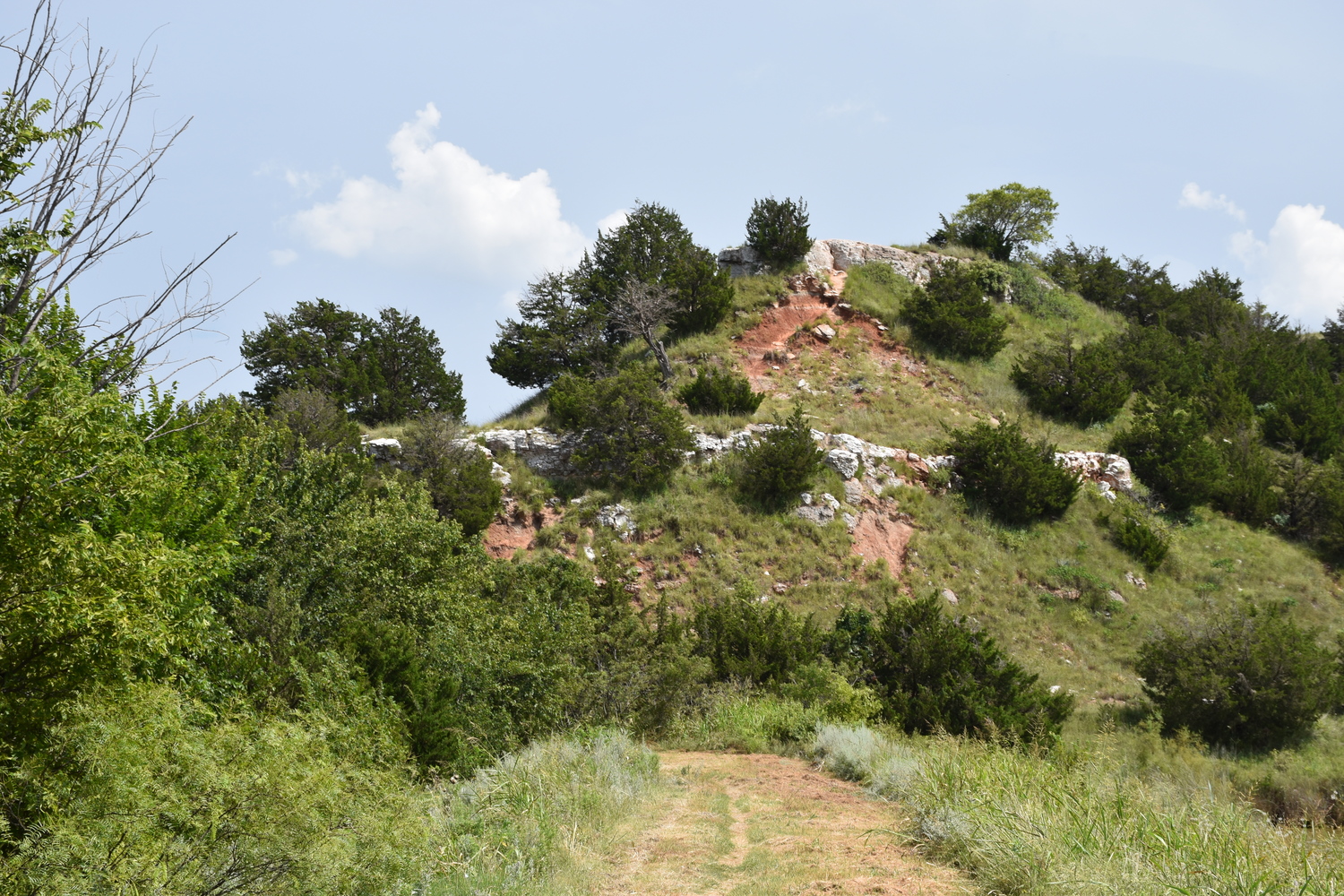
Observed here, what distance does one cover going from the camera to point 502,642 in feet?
40.8

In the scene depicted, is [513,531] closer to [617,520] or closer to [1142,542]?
[617,520]

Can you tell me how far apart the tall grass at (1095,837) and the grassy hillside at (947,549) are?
44.1 feet

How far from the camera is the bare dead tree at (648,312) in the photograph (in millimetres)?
30219

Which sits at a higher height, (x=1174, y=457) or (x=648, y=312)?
(x=648, y=312)

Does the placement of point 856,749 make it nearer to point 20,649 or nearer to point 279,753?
point 279,753

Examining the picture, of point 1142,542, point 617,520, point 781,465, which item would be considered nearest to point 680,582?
point 617,520

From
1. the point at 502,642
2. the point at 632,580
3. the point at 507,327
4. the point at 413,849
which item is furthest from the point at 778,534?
the point at 413,849

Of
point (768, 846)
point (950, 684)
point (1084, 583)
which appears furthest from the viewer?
point (1084, 583)

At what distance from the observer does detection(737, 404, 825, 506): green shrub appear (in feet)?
81.3

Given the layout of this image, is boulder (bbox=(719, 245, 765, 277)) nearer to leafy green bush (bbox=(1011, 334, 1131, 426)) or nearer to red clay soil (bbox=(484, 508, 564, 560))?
leafy green bush (bbox=(1011, 334, 1131, 426))

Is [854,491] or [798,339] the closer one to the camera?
[854,491]

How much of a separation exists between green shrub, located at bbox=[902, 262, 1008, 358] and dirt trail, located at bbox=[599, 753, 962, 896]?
27340mm

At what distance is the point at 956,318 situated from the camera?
1325 inches

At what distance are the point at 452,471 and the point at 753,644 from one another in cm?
1088
